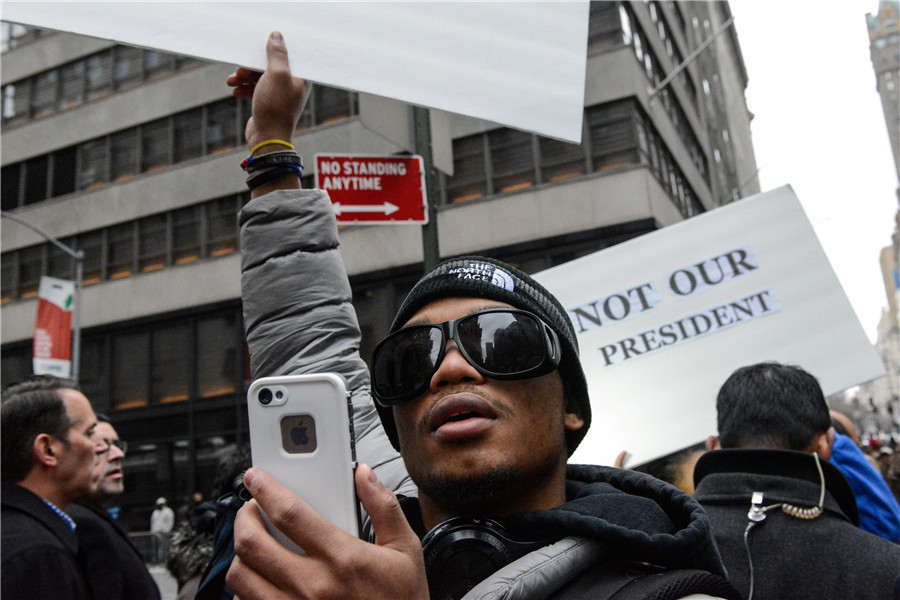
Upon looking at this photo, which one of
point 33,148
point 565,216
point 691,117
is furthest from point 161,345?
point 691,117

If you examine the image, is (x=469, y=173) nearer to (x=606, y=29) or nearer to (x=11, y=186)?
(x=606, y=29)

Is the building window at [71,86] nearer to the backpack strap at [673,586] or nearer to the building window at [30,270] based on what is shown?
the building window at [30,270]

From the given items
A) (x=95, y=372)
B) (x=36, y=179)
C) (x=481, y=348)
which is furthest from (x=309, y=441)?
(x=36, y=179)

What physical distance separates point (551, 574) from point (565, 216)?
15652 mm

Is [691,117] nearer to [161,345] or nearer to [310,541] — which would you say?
[161,345]

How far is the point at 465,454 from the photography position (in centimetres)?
135

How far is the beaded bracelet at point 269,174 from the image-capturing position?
176 centimetres

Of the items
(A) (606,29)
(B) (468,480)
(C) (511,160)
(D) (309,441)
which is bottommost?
(B) (468,480)

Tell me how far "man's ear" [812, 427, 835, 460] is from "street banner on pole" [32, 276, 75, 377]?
1457 cm

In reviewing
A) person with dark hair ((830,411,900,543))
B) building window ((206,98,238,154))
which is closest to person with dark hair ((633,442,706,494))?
person with dark hair ((830,411,900,543))

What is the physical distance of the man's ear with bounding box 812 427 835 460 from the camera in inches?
91.6

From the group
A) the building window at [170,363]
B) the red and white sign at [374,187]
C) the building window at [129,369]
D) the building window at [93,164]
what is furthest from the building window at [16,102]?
the red and white sign at [374,187]

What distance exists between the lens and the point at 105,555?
110 inches

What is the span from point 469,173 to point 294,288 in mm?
16106
